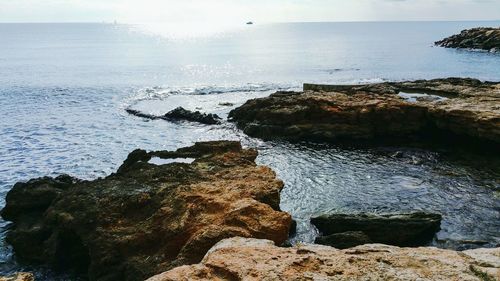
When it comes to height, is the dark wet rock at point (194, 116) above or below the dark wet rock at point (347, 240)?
above

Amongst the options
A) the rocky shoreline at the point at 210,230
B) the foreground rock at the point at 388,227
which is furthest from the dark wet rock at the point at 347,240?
the foreground rock at the point at 388,227

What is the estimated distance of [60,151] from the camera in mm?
35906

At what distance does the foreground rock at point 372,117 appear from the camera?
30438 mm

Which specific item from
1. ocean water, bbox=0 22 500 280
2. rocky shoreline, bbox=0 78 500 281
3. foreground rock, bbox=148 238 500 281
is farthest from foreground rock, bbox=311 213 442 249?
foreground rock, bbox=148 238 500 281

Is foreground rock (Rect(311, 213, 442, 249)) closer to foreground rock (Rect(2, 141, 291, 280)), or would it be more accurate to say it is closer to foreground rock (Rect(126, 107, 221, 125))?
foreground rock (Rect(2, 141, 291, 280))

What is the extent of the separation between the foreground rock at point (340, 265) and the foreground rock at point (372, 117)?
897 inches

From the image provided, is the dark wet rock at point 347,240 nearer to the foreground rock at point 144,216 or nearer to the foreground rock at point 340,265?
the foreground rock at point 144,216

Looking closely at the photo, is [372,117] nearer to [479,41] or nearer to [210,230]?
[210,230]

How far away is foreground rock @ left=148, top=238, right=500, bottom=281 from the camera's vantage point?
8.14 m

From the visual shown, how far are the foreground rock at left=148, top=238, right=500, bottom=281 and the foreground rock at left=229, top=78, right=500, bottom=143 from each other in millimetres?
22785

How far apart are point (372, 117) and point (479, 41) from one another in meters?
109

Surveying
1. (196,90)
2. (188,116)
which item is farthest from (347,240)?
(196,90)

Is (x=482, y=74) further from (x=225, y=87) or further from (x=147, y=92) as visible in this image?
(x=147, y=92)

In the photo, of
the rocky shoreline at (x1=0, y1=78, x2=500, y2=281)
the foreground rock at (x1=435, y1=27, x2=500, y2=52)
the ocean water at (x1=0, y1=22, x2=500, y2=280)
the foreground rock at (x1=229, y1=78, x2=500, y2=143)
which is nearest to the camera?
the rocky shoreline at (x1=0, y1=78, x2=500, y2=281)
